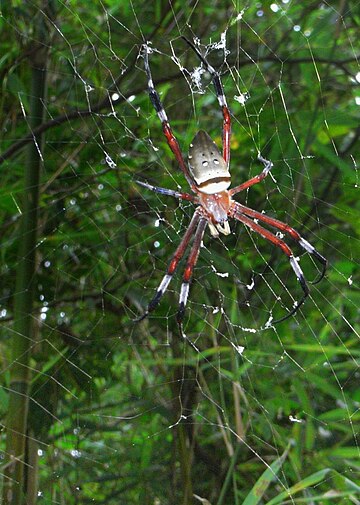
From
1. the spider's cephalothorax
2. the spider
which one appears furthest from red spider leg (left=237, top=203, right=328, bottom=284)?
the spider's cephalothorax

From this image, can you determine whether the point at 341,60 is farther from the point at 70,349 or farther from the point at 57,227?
the point at 70,349

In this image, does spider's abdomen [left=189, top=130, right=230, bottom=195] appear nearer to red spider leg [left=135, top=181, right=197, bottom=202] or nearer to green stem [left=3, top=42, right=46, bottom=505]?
red spider leg [left=135, top=181, right=197, bottom=202]

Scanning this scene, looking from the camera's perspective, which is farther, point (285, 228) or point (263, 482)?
point (263, 482)

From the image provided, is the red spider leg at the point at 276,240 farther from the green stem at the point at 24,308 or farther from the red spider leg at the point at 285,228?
the green stem at the point at 24,308

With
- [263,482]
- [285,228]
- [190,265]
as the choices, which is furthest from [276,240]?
[263,482]

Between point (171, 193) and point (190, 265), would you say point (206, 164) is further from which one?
point (190, 265)

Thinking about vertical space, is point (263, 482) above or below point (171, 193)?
below
